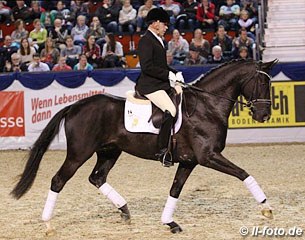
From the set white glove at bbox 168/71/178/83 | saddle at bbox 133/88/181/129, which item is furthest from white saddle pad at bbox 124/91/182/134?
white glove at bbox 168/71/178/83

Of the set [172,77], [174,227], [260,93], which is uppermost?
[172,77]

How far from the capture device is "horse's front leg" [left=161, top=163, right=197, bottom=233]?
941cm

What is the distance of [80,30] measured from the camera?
22.7 m

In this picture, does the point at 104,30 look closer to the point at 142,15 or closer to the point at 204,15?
the point at 142,15

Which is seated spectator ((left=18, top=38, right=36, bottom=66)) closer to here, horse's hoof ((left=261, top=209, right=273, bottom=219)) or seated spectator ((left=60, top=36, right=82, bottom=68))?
seated spectator ((left=60, top=36, right=82, bottom=68))

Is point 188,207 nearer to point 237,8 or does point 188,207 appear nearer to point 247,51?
point 247,51

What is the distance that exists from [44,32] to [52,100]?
14.6 ft

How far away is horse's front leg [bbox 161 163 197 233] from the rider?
0.73 ft

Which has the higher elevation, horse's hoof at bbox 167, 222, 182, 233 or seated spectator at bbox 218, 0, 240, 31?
horse's hoof at bbox 167, 222, 182, 233

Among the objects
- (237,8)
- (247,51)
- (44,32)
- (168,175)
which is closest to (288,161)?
(168,175)

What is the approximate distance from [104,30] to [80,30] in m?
0.80

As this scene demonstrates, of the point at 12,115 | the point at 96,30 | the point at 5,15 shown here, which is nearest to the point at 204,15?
the point at 96,30

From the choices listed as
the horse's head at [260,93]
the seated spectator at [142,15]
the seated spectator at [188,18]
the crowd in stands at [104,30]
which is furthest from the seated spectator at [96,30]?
the horse's head at [260,93]

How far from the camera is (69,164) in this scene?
9703mm
